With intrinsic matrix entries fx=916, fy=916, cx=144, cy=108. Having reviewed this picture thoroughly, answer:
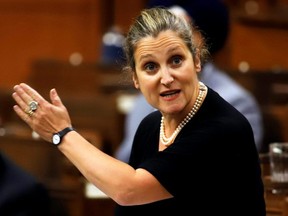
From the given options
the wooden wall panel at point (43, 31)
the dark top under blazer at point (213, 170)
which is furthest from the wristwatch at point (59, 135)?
the wooden wall panel at point (43, 31)

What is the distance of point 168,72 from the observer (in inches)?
47.9

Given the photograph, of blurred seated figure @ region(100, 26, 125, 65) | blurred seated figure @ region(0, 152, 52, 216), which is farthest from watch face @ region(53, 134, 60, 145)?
blurred seated figure @ region(100, 26, 125, 65)

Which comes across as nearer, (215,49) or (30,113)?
(30,113)

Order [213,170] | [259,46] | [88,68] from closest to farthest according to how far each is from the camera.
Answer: [213,170], [88,68], [259,46]

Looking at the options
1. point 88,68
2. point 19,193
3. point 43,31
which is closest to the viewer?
point 19,193

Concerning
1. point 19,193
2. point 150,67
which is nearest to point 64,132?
point 150,67

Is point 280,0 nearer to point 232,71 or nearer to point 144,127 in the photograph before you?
point 232,71

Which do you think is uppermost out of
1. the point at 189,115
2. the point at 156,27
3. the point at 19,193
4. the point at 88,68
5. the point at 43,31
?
the point at 43,31

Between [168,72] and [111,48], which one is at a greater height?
[111,48]

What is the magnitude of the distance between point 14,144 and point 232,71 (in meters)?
0.74

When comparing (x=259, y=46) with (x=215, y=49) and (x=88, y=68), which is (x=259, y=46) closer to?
(x=88, y=68)

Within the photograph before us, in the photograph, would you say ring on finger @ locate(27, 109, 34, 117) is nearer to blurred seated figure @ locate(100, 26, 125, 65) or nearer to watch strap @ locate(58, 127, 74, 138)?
watch strap @ locate(58, 127, 74, 138)

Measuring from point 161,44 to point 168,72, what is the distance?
4cm

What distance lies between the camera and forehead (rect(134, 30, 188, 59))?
1223mm
